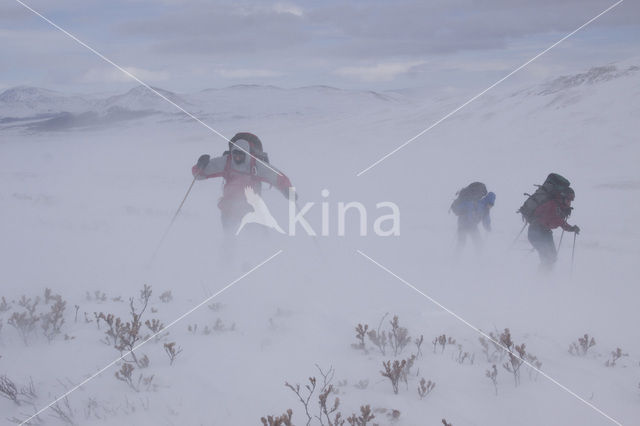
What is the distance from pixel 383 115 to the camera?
61.2m

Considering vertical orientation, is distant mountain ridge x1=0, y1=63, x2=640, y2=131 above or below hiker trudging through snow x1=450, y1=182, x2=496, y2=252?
above

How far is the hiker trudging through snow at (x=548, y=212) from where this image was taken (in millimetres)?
6578

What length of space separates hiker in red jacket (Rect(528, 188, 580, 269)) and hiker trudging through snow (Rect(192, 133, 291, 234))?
4.10 meters

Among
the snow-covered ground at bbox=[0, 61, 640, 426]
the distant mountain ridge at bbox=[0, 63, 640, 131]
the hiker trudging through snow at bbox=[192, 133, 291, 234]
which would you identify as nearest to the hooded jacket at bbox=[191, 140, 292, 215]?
the hiker trudging through snow at bbox=[192, 133, 291, 234]

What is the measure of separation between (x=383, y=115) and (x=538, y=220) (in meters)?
56.4

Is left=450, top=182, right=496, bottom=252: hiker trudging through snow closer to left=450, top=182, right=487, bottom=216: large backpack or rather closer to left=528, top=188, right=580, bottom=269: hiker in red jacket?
left=450, top=182, right=487, bottom=216: large backpack

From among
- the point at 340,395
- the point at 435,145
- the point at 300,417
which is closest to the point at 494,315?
the point at 340,395

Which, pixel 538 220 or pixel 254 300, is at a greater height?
pixel 538 220

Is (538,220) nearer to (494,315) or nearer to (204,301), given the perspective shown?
(494,315)

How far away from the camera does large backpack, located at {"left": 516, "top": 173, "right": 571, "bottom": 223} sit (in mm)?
6562

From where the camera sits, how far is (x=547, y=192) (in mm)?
6723

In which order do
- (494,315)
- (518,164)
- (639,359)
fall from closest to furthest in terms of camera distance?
(639,359) < (494,315) < (518,164)

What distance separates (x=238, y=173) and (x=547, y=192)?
4.95 m

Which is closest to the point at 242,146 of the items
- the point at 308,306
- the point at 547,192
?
the point at 308,306
